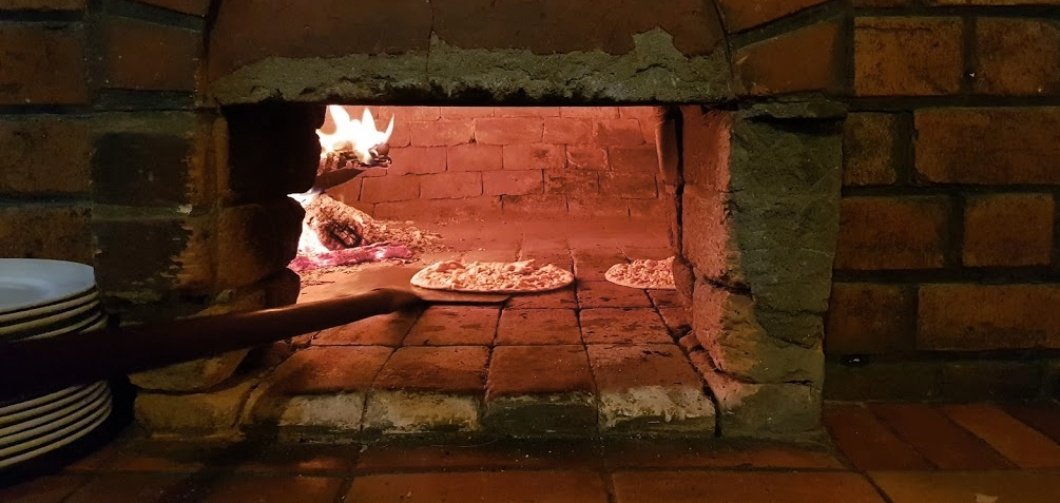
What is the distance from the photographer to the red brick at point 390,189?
4.70 meters

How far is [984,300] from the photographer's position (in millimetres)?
1781

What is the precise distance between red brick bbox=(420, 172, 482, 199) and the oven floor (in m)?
2.14

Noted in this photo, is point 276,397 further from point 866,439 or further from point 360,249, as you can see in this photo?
point 360,249

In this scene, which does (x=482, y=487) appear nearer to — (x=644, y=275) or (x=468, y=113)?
(x=644, y=275)

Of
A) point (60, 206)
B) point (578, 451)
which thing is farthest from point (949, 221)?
point (60, 206)

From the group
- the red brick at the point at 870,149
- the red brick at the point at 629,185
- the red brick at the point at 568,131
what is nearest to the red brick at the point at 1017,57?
the red brick at the point at 870,149

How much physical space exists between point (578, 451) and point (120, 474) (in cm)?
103

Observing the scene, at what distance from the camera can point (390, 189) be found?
4738 mm

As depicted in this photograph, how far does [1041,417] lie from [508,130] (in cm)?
367

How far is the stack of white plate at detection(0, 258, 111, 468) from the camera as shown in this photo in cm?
142


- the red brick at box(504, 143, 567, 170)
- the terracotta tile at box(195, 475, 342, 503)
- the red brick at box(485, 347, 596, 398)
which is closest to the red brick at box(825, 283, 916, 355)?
the red brick at box(485, 347, 596, 398)

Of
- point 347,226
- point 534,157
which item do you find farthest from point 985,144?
point 534,157

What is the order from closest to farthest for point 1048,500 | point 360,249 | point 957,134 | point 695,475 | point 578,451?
1. point 1048,500
2. point 695,475
3. point 578,451
4. point 957,134
5. point 360,249

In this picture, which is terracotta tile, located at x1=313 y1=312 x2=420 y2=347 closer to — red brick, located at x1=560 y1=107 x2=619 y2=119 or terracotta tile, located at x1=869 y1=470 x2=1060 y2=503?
terracotta tile, located at x1=869 y1=470 x2=1060 y2=503
